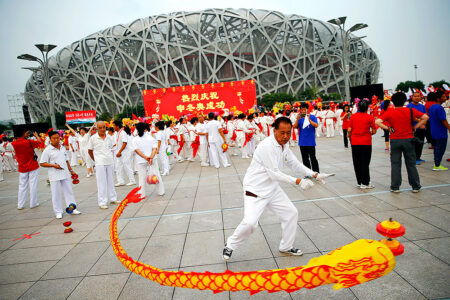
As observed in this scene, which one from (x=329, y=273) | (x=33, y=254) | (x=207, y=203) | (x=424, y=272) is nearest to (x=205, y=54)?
(x=207, y=203)

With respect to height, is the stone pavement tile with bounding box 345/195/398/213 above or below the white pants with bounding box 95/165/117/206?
below

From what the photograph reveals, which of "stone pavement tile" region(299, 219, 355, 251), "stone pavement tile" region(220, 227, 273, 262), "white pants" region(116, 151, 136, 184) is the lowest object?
"stone pavement tile" region(220, 227, 273, 262)

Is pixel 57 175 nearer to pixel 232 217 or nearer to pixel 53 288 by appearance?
pixel 53 288

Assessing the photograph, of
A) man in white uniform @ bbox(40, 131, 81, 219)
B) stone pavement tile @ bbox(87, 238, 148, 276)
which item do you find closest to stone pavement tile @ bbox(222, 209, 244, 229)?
stone pavement tile @ bbox(87, 238, 148, 276)

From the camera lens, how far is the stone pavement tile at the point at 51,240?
3.72 metres

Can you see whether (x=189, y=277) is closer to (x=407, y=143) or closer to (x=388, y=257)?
(x=388, y=257)

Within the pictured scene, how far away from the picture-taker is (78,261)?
3.12 metres

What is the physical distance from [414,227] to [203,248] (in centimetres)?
256

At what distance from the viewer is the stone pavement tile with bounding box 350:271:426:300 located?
6.79 ft

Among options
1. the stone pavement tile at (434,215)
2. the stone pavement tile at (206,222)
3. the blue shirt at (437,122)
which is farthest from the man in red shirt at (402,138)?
the stone pavement tile at (206,222)

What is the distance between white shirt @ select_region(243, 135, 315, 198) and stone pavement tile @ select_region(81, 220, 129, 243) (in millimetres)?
2388

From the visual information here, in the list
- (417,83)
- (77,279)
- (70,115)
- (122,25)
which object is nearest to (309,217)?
(77,279)

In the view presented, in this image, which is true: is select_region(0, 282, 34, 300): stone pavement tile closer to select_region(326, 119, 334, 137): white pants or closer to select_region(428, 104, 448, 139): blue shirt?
select_region(428, 104, 448, 139): blue shirt

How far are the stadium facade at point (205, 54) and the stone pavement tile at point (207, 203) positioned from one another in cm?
4536
